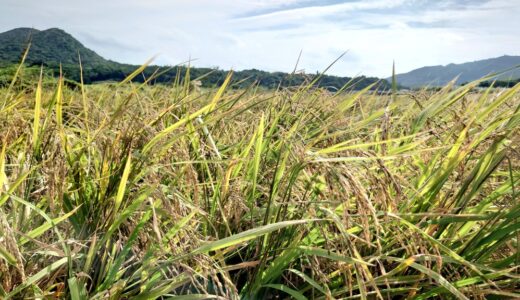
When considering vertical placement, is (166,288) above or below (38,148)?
below

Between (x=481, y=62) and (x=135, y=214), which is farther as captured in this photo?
(x=481, y=62)

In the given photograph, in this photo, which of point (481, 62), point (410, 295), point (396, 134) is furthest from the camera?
point (481, 62)

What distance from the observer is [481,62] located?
166 metres

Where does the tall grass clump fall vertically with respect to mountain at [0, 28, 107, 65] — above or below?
below

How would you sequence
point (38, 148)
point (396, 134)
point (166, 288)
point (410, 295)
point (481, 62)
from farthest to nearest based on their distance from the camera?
point (481, 62) → point (396, 134) → point (38, 148) → point (410, 295) → point (166, 288)

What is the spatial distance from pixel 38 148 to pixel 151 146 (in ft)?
1.18

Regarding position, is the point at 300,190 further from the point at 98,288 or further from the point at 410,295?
the point at 98,288

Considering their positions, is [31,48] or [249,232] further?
[31,48]

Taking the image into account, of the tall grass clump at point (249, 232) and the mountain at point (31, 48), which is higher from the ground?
the mountain at point (31, 48)

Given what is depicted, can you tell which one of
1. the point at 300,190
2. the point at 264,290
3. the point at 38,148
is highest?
the point at 38,148

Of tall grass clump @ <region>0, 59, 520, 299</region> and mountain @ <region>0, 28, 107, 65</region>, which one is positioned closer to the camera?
tall grass clump @ <region>0, 59, 520, 299</region>

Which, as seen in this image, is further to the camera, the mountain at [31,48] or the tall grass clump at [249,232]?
the mountain at [31,48]

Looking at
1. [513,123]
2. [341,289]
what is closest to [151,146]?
[341,289]

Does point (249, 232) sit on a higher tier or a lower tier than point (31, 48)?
lower
